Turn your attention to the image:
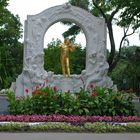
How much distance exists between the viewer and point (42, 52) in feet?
80.4

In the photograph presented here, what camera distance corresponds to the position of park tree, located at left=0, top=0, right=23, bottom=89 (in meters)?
40.1

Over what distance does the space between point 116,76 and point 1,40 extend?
44.2 feet

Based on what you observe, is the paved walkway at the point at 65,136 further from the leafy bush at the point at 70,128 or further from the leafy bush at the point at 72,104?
the leafy bush at the point at 72,104

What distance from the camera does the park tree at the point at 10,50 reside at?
40.1 metres

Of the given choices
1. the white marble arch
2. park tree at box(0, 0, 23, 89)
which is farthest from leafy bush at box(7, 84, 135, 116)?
park tree at box(0, 0, 23, 89)

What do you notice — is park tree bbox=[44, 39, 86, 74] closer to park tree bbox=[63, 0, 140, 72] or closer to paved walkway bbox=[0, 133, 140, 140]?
park tree bbox=[63, 0, 140, 72]

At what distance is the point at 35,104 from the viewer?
48.9 feet

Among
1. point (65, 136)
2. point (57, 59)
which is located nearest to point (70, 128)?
point (65, 136)

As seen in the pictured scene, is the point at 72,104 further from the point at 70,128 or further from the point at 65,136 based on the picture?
the point at 65,136

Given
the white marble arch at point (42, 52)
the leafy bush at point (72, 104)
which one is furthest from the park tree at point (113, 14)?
the leafy bush at point (72, 104)

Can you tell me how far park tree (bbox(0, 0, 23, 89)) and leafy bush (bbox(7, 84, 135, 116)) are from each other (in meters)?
24.4

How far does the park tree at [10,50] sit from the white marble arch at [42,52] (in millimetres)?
14537

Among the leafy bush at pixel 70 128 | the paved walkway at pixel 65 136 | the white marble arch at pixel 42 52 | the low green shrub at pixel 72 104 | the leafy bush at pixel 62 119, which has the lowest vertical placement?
the paved walkway at pixel 65 136

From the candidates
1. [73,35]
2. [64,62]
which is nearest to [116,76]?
[73,35]
